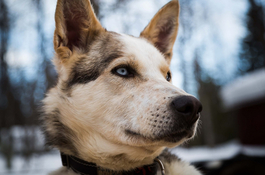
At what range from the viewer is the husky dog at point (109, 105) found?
63.2 inches

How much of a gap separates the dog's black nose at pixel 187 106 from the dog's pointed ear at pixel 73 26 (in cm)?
138

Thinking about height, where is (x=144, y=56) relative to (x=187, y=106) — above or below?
above

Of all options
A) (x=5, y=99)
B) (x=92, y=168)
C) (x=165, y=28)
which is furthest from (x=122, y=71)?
(x=5, y=99)

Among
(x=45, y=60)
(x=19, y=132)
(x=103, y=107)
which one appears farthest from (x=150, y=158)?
(x=19, y=132)

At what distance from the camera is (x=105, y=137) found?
1.87 meters

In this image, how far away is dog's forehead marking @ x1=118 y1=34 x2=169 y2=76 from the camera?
6.80 feet

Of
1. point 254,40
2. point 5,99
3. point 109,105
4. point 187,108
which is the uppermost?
point 187,108

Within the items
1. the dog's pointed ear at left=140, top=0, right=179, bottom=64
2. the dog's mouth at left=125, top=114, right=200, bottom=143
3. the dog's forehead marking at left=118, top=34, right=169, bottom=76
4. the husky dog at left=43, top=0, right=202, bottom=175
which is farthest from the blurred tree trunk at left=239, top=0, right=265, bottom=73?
the dog's mouth at left=125, top=114, right=200, bottom=143

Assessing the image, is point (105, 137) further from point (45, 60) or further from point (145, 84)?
point (45, 60)

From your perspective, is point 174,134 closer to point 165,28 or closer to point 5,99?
point 165,28

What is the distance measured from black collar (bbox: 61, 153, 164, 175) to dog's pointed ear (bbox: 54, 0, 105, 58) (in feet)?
3.64

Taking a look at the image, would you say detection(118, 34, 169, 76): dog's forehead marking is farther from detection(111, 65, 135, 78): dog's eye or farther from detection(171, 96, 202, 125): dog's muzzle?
detection(171, 96, 202, 125): dog's muzzle

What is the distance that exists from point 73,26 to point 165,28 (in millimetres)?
1292

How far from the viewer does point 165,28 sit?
2.92 m
